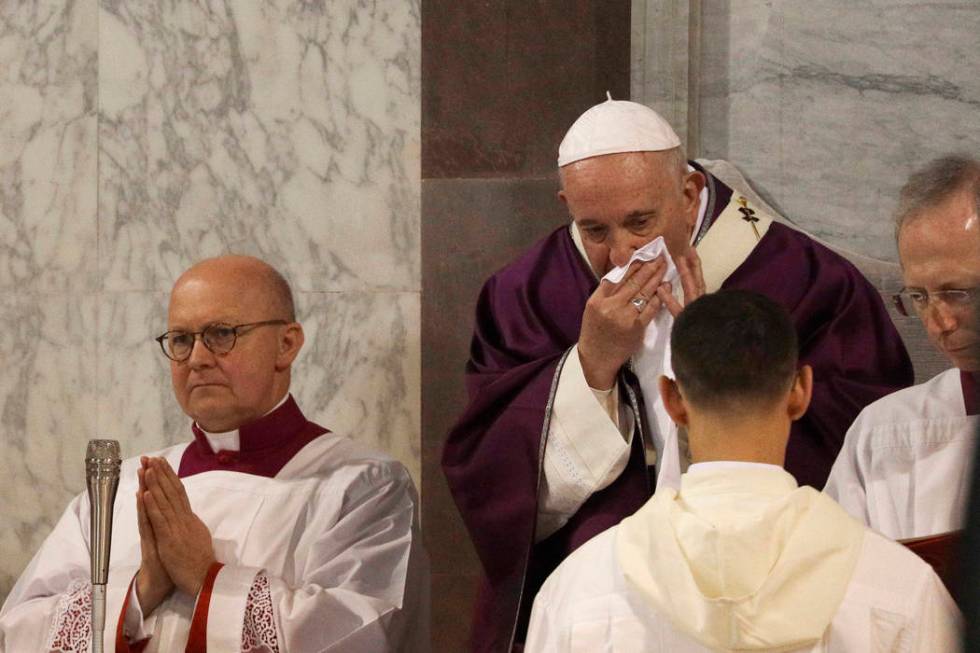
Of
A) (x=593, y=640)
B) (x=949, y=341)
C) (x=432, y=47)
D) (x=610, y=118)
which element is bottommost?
(x=593, y=640)

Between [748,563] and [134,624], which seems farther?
[134,624]

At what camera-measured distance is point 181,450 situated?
182 inches

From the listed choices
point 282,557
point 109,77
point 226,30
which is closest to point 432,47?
point 226,30

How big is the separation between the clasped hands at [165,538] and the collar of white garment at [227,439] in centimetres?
48

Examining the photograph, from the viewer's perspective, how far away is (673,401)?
2617 millimetres

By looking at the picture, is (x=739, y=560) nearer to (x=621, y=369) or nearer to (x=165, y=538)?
(x=621, y=369)

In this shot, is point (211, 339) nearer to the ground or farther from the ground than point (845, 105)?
nearer to the ground

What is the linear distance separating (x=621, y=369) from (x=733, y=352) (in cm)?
139

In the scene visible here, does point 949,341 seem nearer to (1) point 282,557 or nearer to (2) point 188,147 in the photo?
(1) point 282,557

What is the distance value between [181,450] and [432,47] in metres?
1.93

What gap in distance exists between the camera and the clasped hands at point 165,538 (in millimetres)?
3846

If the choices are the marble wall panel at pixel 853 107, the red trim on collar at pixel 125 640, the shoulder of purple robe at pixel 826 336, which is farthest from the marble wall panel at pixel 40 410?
the shoulder of purple robe at pixel 826 336

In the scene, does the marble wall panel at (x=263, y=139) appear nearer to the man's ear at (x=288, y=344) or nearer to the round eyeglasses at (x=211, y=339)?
the man's ear at (x=288, y=344)

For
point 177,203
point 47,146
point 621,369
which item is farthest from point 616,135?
point 47,146
